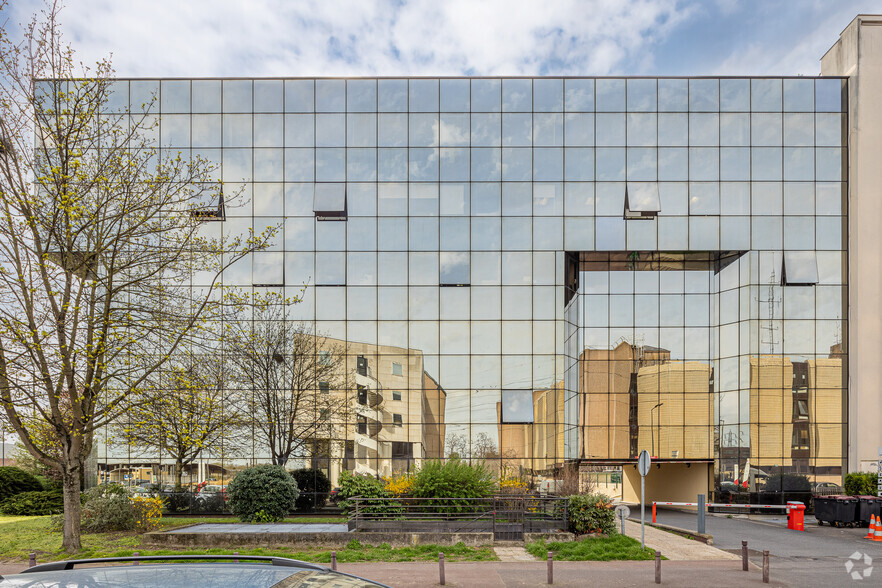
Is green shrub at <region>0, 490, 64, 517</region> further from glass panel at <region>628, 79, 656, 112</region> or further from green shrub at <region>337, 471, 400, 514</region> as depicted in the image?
glass panel at <region>628, 79, 656, 112</region>

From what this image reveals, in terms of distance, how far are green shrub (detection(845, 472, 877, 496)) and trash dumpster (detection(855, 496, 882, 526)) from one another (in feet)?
15.8

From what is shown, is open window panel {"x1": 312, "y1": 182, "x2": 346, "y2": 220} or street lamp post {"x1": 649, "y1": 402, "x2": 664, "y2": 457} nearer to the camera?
open window panel {"x1": 312, "y1": 182, "x2": 346, "y2": 220}

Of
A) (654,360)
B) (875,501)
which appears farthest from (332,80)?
(875,501)

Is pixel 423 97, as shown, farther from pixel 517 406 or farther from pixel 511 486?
pixel 511 486

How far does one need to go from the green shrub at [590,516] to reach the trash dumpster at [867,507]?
1036 cm

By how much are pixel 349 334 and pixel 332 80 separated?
1138 centimetres

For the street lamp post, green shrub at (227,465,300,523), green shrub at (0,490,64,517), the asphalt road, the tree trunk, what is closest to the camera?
the asphalt road

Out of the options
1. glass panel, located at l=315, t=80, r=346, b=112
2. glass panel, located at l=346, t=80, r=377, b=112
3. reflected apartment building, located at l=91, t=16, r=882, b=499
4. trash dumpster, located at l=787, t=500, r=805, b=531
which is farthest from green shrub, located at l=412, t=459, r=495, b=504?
glass panel, located at l=315, t=80, r=346, b=112

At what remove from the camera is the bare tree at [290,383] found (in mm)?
27672

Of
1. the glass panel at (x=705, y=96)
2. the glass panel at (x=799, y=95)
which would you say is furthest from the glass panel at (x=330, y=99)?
the glass panel at (x=799, y=95)

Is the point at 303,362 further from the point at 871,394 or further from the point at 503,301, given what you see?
the point at 871,394

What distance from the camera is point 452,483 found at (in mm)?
19484

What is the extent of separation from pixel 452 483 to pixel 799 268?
19306 millimetres

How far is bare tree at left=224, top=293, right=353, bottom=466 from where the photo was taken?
27.7m
